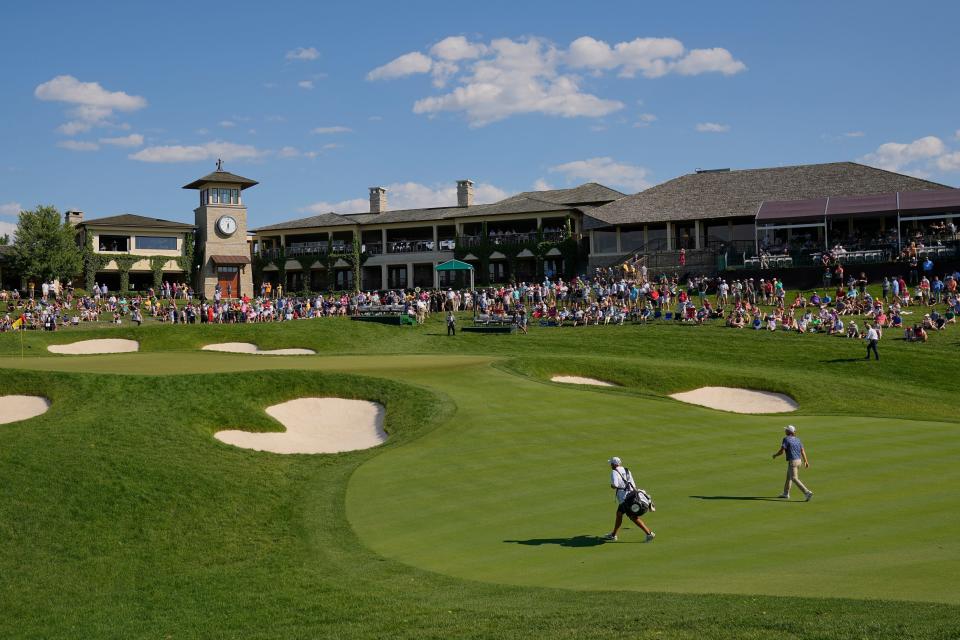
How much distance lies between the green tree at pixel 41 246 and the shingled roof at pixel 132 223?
4724 millimetres

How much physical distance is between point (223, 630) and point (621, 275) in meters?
48.6

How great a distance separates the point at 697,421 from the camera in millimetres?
27875

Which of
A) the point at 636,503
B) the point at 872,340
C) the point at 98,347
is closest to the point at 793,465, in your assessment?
the point at 636,503

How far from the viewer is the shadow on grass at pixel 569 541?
1694 cm

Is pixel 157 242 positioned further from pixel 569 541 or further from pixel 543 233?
pixel 569 541

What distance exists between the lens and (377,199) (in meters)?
89.3

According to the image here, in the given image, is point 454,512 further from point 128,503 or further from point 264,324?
point 264,324

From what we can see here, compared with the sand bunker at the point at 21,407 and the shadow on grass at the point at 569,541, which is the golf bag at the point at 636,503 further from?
the sand bunker at the point at 21,407

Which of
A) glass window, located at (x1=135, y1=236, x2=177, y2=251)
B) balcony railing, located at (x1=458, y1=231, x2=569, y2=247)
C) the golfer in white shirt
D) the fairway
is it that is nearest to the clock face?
glass window, located at (x1=135, y1=236, x2=177, y2=251)

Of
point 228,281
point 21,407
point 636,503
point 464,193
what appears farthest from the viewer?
point 464,193

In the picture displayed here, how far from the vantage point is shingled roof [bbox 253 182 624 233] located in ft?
257

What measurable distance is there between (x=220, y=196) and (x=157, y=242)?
6.89 m

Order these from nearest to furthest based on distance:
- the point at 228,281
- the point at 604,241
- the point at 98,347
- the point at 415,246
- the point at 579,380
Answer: the point at 579,380
the point at 98,347
the point at 604,241
the point at 228,281
the point at 415,246

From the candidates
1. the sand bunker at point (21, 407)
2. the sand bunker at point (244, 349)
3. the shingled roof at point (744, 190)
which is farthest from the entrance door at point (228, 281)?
the sand bunker at point (21, 407)
